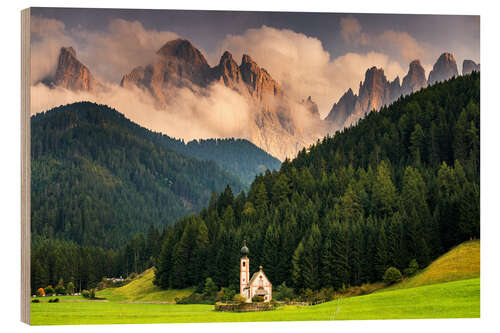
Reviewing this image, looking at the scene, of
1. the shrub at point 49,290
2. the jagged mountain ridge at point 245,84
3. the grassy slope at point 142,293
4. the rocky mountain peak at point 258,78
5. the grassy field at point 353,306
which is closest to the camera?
the grassy field at point 353,306

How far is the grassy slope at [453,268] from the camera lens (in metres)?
30.0

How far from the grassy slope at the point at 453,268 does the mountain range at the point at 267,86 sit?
733 cm

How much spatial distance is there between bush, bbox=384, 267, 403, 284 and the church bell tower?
538 cm

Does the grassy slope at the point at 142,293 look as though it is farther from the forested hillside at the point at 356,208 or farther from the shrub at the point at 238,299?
the shrub at the point at 238,299

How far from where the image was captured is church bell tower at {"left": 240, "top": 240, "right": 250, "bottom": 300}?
30156 mm

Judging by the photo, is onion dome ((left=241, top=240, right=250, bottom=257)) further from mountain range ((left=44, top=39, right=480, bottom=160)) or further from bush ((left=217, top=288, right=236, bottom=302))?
mountain range ((left=44, top=39, right=480, bottom=160))

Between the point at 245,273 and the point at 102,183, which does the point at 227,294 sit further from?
the point at 102,183

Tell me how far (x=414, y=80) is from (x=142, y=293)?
14.7 metres

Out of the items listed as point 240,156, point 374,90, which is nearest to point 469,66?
point 374,90

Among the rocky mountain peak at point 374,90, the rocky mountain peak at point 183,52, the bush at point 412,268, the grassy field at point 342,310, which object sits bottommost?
the grassy field at point 342,310

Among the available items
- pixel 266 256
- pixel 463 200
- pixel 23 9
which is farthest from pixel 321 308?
pixel 23 9

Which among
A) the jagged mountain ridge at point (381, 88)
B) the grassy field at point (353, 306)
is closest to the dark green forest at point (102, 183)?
the grassy field at point (353, 306)

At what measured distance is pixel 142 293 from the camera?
31062 millimetres

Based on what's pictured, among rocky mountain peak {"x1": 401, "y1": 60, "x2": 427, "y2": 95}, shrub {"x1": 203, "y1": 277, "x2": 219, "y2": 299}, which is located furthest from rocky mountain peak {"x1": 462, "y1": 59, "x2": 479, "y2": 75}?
shrub {"x1": 203, "y1": 277, "x2": 219, "y2": 299}
